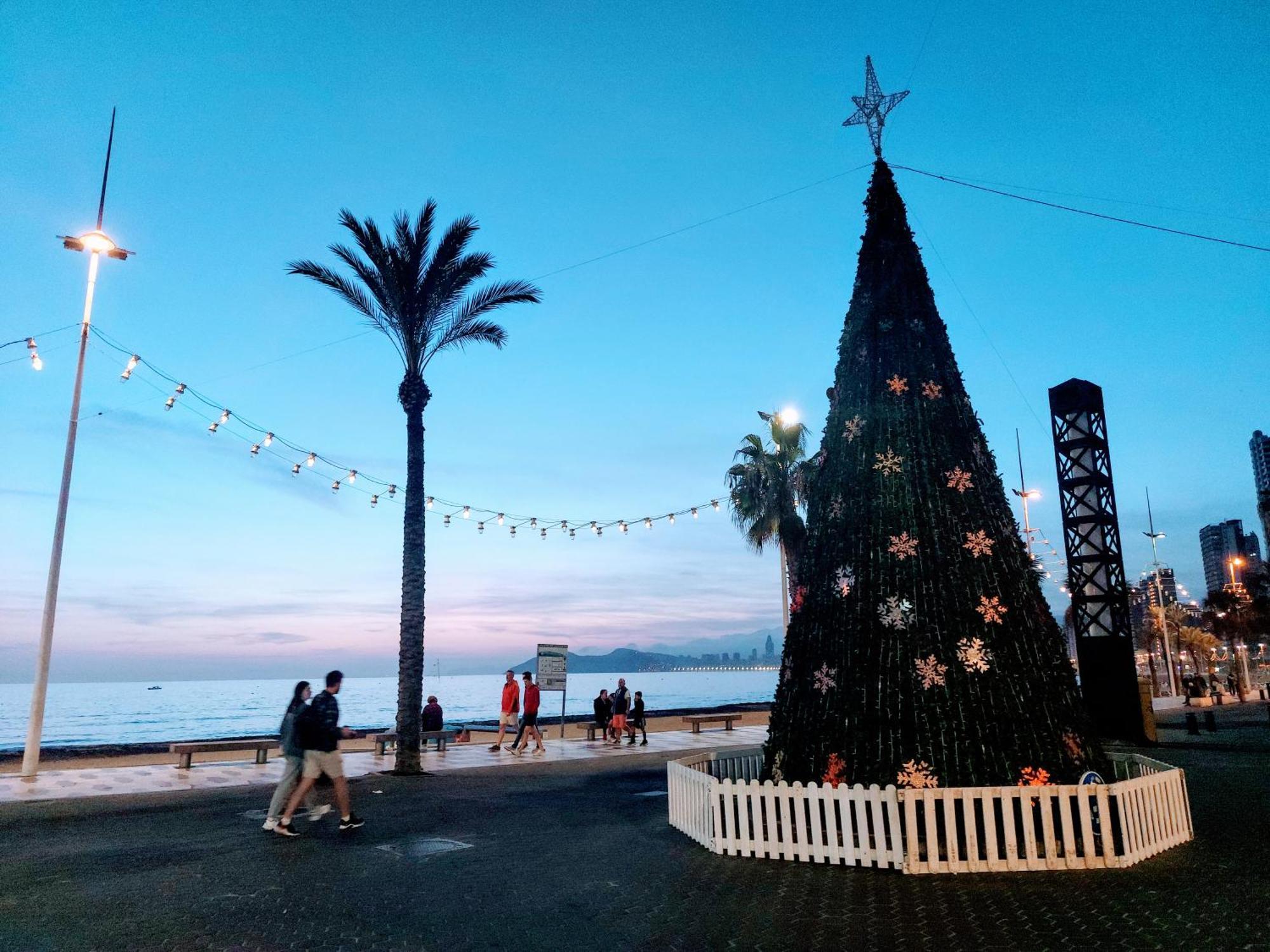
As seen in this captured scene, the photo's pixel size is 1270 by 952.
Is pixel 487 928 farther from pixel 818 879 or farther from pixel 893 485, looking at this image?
pixel 893 485

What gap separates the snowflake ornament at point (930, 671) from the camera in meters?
8.22

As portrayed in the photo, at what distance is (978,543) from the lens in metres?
8.78

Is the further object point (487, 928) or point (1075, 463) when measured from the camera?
point (1075, 463)

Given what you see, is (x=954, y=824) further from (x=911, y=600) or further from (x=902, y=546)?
(x=902, y=546)

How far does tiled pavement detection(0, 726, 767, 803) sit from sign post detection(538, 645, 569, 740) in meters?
1.74

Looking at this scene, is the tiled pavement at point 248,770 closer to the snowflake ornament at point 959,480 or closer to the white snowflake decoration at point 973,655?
the white snowflake decoration at point 973,655

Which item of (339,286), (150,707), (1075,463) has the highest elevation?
(339,286)

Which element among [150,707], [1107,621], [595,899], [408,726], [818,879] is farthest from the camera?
[150,707]

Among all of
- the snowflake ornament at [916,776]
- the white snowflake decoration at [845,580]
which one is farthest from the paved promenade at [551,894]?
the white snowflake decoration at [845,580]

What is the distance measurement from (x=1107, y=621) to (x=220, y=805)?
20318mm

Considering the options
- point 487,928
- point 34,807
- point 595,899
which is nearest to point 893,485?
point 595,899

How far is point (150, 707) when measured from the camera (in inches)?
4596

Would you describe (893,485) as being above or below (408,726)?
above

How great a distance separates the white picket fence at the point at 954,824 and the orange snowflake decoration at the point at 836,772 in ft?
0.81
